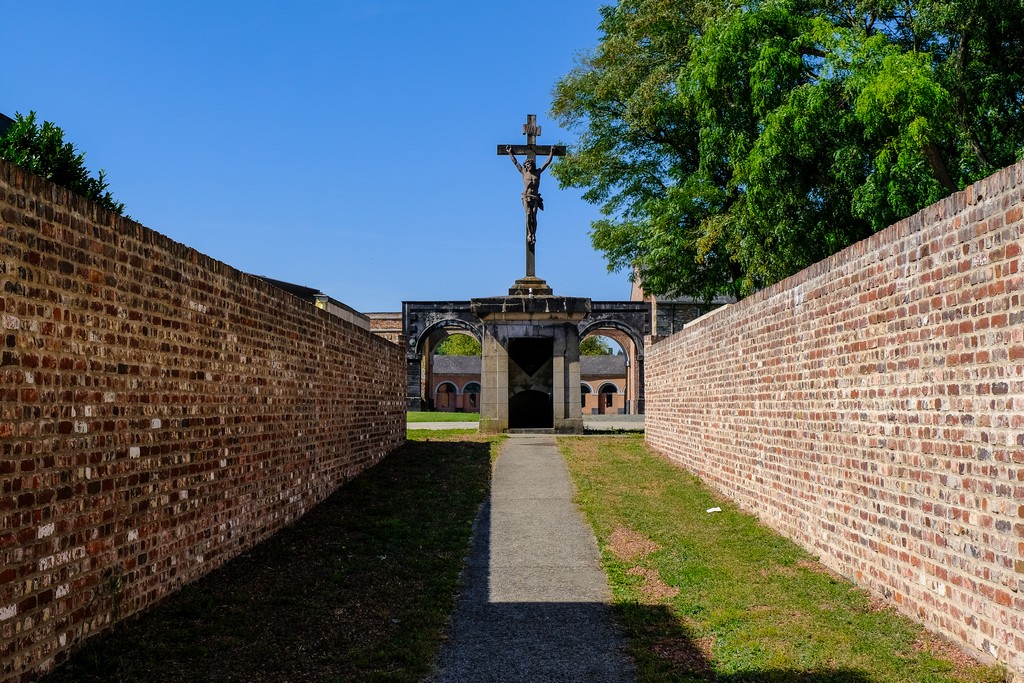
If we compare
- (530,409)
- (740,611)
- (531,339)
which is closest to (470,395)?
(530,409)

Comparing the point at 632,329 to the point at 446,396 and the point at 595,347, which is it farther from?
the point at 595,347

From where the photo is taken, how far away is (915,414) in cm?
567

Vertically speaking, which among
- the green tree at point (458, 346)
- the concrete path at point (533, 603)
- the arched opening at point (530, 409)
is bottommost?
the concrete path at point (533, 603)

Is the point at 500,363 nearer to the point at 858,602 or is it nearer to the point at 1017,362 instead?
the point at 858,602

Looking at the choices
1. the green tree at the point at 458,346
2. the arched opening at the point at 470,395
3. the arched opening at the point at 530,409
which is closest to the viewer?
the arched opening at the point at 530,409

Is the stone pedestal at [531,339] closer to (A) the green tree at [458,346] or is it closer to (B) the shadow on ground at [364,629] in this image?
(B) the shadow on ground at [364,629]

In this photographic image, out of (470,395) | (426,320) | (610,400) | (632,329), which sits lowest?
(610,400)

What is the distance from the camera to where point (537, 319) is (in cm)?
1731

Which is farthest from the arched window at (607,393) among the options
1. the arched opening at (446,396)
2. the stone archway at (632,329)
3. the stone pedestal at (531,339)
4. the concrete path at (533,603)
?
the concrete path at (533,603)

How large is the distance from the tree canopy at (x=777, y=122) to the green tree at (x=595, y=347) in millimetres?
50495

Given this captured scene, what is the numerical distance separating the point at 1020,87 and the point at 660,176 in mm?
9055

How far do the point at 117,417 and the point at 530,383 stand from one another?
1340 cm

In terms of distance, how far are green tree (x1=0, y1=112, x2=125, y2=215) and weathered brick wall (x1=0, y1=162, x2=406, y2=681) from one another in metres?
4.97

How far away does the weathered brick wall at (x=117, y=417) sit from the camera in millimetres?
4156
